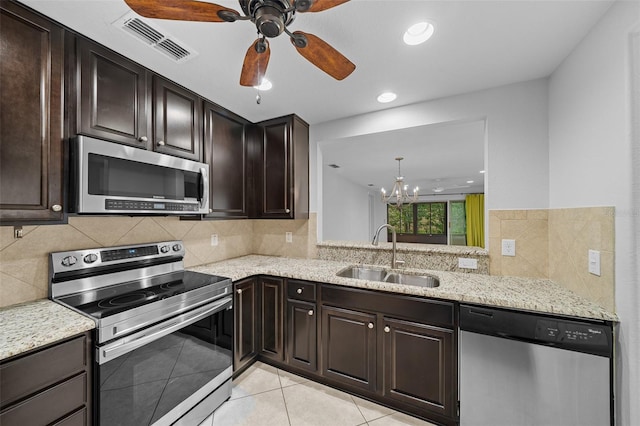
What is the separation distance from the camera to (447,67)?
172 cm

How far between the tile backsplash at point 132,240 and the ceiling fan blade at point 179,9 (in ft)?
4.61

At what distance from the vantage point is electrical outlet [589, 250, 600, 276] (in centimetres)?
131

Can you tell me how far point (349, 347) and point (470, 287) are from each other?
96 cm

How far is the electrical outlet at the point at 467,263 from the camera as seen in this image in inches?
80.7

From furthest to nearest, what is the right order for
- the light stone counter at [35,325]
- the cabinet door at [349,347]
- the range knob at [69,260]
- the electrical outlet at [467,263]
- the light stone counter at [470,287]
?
the electrical outlet at [467,263]
the cabinet door at [349,347]
the range knob at [69,260]
the light stone counter at [470,287]
the light stone counter at [35,325]

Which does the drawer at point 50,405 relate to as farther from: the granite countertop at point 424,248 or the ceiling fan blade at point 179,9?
the granite countertop at point 424,248

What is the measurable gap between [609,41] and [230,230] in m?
3.05

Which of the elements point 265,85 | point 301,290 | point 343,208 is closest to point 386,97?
point 265,85

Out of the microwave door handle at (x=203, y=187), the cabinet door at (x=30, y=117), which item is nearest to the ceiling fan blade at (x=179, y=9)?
the cabinet door at (x=30, y=117)

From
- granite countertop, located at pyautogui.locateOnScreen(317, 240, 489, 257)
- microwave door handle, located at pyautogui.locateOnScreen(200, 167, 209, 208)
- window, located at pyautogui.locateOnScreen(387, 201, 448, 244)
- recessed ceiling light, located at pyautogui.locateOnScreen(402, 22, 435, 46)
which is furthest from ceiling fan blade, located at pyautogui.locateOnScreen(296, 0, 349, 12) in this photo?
window, located at pyautogui.locateOnScreen(387, 201, 448, 244)

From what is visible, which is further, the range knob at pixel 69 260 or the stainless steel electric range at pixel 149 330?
the range knob at pixel 69 260

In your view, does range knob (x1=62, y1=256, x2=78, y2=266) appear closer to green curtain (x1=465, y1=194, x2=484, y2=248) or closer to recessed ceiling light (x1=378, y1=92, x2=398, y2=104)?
recessed ceiling light (x1=378, y1=92, x2=398, y2=104)

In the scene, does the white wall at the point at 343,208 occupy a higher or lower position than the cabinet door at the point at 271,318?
higher

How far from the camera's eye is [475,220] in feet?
26.2
